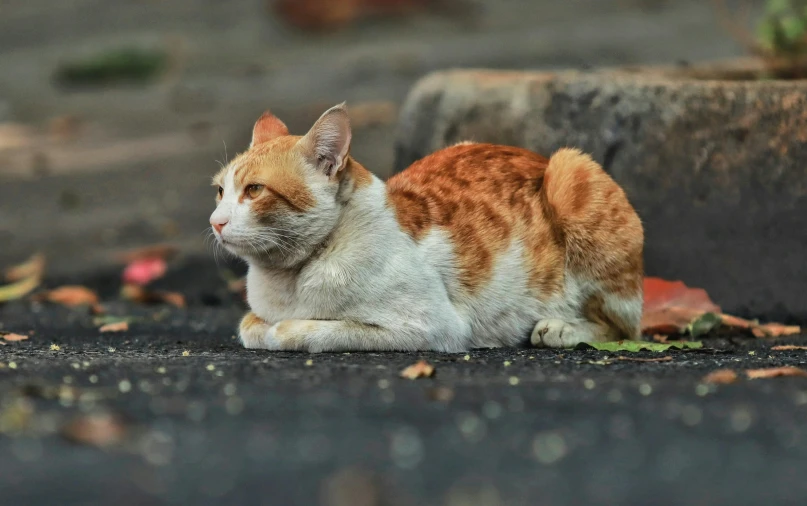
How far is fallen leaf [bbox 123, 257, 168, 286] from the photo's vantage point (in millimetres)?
6742

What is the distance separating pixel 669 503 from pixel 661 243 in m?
3.24

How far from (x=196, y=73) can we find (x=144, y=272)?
622 cm

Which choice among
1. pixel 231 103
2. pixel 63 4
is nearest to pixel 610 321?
pixel 231 103

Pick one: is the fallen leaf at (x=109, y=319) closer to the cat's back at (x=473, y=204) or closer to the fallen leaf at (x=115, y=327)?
the fallen leaf at (x=115, y=327)

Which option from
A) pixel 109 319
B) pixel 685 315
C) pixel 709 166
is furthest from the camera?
pixel 109 319

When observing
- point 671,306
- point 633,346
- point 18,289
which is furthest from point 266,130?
point 18,289

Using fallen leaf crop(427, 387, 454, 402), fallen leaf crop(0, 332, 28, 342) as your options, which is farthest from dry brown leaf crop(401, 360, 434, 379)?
fallen leaf crop(0, 332, 28, 342)

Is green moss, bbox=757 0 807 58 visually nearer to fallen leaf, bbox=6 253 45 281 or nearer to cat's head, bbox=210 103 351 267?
cat's head, bbox=210 103 351 267

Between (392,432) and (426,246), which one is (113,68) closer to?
(426,246)

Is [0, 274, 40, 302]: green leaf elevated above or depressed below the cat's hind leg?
below

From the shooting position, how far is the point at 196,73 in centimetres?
1261

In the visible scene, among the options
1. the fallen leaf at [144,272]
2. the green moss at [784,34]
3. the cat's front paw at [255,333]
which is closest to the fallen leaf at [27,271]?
the fallen leaf at [144,272]

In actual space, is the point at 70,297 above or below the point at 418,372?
below

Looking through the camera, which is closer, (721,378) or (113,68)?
(721,378)
